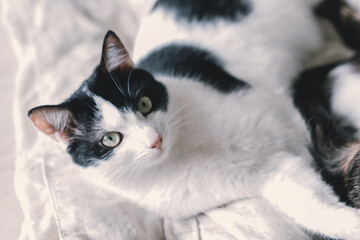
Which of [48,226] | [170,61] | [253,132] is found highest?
[170,61]

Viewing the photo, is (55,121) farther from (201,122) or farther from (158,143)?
(201,122)

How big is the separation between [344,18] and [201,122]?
25.9 inches

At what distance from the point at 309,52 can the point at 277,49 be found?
15cm

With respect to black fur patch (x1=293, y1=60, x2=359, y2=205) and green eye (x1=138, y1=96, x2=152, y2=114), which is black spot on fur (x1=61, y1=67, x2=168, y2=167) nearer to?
green eye (x1=138, y1=96, x2=152, y2=114)

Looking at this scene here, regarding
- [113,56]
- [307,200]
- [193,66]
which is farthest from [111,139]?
[307,200]

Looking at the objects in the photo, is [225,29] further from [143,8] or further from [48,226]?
[48,226]

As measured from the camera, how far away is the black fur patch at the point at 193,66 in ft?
3.59

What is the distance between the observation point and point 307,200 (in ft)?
3.00

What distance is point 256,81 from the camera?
1.19 meters

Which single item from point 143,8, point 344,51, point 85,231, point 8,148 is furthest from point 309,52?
point 8,148

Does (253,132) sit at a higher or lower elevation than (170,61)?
lower

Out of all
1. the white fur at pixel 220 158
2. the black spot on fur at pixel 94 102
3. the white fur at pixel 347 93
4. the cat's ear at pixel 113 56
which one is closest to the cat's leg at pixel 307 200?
the white fur at pixel 220 158

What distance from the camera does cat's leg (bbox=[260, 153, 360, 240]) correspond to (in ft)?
2.83

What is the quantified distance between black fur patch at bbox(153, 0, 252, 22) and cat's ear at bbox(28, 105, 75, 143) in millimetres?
557
